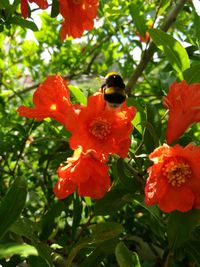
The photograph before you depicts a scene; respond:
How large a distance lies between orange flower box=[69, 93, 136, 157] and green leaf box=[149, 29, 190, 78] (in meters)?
0.23

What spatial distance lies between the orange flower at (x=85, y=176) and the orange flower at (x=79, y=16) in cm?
54

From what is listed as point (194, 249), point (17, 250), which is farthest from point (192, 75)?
point (17, 250)

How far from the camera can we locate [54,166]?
1.77 m

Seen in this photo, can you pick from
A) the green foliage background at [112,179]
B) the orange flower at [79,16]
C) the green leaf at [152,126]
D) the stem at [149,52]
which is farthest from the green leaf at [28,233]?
the stem at [149,52]

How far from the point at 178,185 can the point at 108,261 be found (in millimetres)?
603

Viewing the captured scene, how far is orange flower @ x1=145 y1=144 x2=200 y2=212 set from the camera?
978 millimetres

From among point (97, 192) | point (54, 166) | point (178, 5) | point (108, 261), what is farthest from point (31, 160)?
point (97, 192)

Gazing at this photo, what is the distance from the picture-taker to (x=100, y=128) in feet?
3.67

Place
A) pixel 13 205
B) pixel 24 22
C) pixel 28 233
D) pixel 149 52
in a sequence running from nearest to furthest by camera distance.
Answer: pixel 13 205
pixel 28 233
pixel 24 22
pixel 149 52

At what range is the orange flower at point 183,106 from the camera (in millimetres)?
1058

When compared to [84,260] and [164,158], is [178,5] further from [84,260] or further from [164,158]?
[84,260]

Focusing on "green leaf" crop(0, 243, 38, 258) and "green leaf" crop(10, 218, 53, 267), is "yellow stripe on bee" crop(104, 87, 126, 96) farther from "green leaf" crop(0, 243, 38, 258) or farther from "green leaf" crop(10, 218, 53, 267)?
"green leaf" crop(0, 243, 38, 258)

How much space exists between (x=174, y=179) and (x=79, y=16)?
659 millimetres

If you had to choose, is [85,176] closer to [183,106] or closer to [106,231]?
[106,231]
